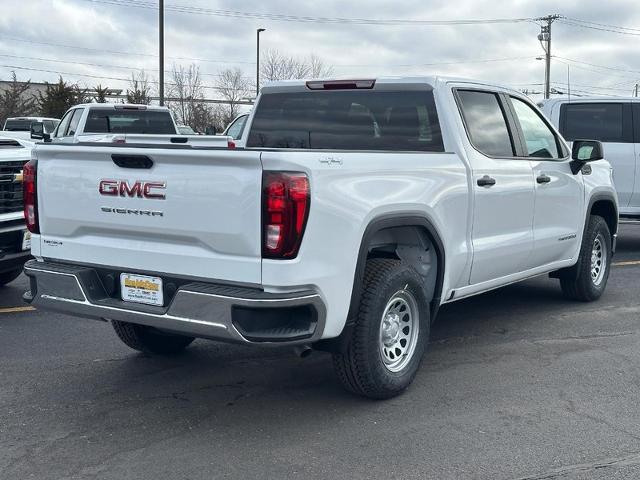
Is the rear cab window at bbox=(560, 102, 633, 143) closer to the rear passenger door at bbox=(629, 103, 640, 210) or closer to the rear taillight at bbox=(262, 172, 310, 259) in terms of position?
the rear passenger door at bbox=(629, 103, 640, 210)

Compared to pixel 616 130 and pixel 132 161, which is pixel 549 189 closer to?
pixel 132 161

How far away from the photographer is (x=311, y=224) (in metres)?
4.23

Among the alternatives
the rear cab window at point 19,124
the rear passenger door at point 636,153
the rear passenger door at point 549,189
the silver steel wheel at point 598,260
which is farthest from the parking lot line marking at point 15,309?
the rear cab window at point 19,124

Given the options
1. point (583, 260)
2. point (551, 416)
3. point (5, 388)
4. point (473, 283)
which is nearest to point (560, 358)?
point (473, 283)

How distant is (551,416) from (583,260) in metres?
3.10

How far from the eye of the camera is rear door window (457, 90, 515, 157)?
597cm

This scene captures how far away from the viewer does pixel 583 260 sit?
7.62 m

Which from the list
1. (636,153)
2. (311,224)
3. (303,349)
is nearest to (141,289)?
(303,349)

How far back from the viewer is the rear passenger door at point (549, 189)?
659 cm

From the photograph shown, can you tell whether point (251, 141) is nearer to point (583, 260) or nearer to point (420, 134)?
point (420, 134)

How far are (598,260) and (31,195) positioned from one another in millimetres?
5393

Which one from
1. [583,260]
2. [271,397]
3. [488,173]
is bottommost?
[271,397]

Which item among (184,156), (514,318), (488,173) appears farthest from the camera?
(514,318)

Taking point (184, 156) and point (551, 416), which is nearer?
point (184, 156)
